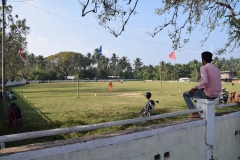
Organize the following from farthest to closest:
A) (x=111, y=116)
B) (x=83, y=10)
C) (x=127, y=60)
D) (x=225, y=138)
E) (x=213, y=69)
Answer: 1. (x=127, y=60)
2. (x=111, y=116)
3. (x=83, y=10)
4. (x=225, y=138)
5. (x=213, y=69)

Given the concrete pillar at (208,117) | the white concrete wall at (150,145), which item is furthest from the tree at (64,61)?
the concrete pillar at (208,117)

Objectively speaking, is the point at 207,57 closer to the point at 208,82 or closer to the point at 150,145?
the point at 208,82

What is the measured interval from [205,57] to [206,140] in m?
1.70

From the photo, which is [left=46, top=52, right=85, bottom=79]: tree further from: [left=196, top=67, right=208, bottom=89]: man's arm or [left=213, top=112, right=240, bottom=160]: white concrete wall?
[left=196, top=67, right=208, bottom=89]: man's arm

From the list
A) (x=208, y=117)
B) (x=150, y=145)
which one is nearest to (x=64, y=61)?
(x=208, y=117)

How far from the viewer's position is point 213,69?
4277 mm

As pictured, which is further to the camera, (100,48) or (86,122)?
(100,48)

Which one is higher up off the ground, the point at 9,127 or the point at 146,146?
the point at 146,146

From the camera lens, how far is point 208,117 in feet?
15.1

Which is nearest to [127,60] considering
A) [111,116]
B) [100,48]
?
[100,48]

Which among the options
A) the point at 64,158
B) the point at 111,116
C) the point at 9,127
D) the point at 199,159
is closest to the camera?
the point at 64,158

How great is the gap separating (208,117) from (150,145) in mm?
1614

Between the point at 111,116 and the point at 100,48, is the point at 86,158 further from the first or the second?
the point at 100,48

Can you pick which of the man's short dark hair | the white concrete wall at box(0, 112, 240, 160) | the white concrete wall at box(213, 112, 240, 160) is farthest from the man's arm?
the white concrete wall at box(213, 112, 240, 160)
